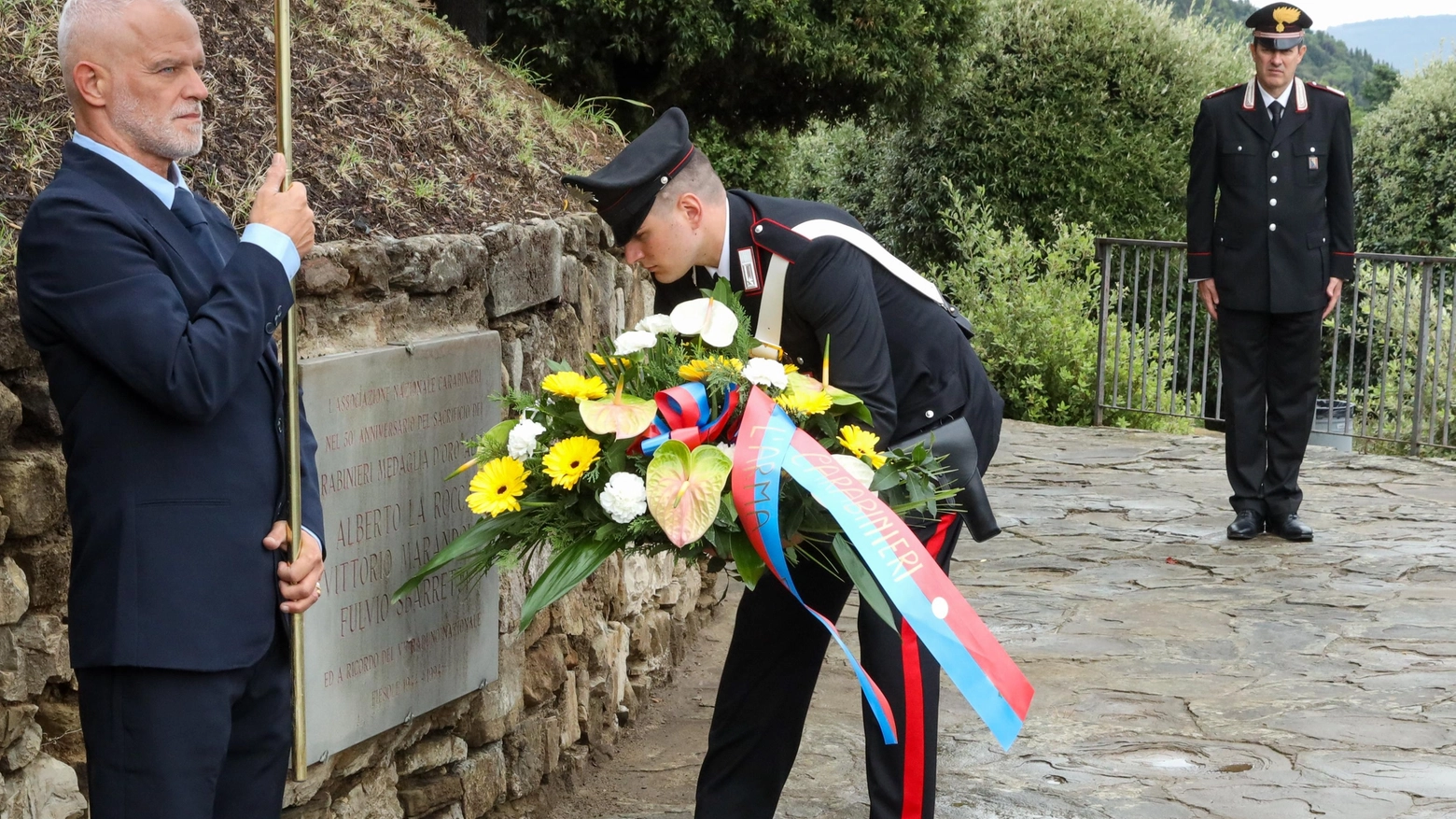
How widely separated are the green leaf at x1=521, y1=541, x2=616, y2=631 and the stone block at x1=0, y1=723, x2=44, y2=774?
90 centimetres

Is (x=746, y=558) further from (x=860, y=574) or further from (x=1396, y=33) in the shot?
(x=1396, y=33)

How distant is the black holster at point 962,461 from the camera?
3387 millimetres

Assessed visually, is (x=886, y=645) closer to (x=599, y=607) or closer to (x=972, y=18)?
(x=599, y=607)

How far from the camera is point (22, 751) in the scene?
8.77 feet

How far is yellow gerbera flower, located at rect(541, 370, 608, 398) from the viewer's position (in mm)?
3054

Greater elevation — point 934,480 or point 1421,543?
point 934,480

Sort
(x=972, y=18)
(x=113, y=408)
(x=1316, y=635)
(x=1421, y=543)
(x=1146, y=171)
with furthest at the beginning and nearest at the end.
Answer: (x=1146, y=171)
(x=972, y=18)
(x=1421, y=543)
(x=1316, y=635)
(x=113, y=408)

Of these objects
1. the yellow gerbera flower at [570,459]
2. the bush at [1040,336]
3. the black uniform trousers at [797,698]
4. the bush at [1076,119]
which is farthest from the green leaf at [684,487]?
the bush at [1076,119]

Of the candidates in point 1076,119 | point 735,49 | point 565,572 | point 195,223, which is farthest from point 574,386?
point 1076,119

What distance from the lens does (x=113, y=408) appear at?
2.35 m

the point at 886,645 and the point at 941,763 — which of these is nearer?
the point at 886,645

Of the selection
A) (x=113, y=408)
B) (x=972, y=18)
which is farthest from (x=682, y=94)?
(x=113, y=408)

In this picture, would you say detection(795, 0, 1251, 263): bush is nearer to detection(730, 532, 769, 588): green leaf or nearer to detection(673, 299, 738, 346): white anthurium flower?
detection(673, 299, 738, 346): white anthurium flower

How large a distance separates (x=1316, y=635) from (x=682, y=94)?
4.55 metres
